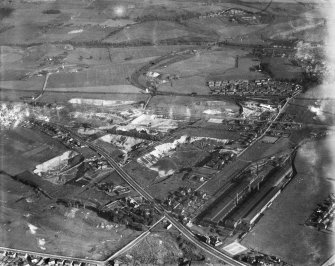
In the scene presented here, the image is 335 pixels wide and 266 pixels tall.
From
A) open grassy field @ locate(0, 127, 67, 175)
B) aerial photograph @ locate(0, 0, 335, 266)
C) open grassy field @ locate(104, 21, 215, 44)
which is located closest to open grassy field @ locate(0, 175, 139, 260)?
aerial photograph @ locate(0, 0, 335, 266)

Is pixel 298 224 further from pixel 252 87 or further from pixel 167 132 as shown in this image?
pixel 252 87

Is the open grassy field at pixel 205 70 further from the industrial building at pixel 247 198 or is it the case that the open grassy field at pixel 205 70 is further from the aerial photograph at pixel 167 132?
the industrial building at pixel 247 198

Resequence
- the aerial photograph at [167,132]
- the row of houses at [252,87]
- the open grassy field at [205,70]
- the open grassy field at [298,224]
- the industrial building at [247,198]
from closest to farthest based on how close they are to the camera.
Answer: the open grassy field at [298,224] < the aerial photograph at [167,132] < the industrial building at [247,198] < the row of houses at [252,87] < the open grassy field at [205,70]

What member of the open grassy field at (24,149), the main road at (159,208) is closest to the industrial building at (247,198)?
the main road at (159,208)

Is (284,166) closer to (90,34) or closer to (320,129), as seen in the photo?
(320,129)

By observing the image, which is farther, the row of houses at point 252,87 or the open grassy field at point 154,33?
the open grassy field at point 154,33

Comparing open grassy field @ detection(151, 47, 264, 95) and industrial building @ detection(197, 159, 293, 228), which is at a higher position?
industrial building @ detection(197, 159, 293, 228)

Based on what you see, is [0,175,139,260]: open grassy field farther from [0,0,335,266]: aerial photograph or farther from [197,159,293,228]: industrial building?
[197,159,293,228]: industrial building
